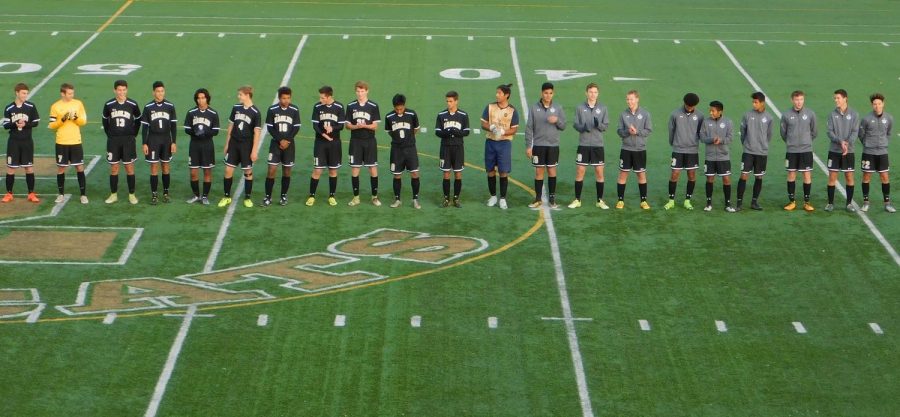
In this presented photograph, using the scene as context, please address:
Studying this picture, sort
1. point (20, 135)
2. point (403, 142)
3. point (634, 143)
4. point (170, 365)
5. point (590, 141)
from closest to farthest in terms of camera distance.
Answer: point (170, 365)
point (20, 135)
point (403, 142)
point (634, 143)
point (590, 141)

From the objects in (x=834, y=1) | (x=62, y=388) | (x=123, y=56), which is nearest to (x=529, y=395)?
(x=62, y=388)

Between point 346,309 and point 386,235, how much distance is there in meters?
3.22

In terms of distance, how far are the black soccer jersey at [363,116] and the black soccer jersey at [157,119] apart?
256 centimetres

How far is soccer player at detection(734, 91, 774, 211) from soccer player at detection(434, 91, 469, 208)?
4.10 m

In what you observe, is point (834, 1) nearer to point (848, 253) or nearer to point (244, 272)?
point (848, 253)

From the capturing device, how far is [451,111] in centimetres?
2223

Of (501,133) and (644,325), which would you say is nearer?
(644,325)

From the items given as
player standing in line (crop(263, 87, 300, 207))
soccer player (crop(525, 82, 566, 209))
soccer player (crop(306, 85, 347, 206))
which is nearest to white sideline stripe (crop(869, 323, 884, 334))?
soccer player (crop(525, 82, 566, 209))

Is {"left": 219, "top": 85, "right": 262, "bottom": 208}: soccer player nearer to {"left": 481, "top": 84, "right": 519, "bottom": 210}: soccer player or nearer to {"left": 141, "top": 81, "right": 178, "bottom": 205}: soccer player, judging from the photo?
{"left": 141, "top": 81, "right": 178, "bottom": 205}: soccer player

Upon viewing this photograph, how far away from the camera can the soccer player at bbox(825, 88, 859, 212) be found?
22250mm

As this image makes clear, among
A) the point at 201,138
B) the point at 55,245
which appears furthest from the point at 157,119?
the point at 55,245

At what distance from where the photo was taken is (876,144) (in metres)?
22.3

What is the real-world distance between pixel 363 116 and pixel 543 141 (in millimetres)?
2678

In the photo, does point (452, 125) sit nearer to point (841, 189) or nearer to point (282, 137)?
point (282, 137)
